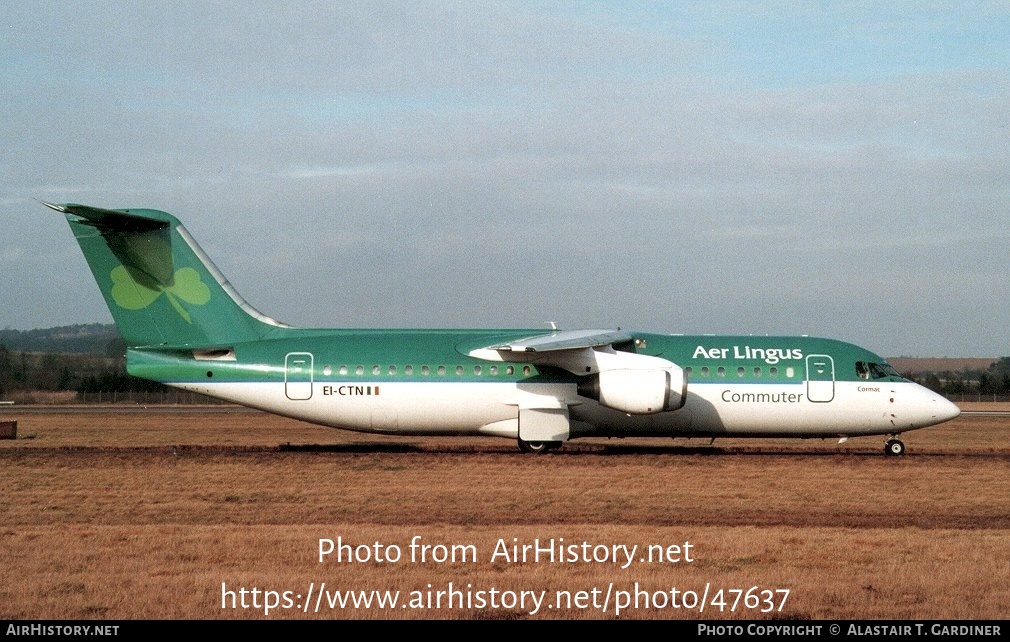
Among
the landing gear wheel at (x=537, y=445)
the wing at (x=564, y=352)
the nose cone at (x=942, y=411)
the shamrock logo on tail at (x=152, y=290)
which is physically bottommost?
the landing gear wheel at (x=537, y=445)

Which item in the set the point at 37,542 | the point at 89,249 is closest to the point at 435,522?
the point at 37,542

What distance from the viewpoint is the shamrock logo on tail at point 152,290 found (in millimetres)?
27891

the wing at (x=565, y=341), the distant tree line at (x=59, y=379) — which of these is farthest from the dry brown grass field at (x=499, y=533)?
the distant tree line at (x=59, y=379)

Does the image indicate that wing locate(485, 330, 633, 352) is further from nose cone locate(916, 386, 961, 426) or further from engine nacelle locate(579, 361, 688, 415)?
nose cone locate(916, 386, 961, 426)

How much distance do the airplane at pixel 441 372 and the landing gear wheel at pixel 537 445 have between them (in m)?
0.04

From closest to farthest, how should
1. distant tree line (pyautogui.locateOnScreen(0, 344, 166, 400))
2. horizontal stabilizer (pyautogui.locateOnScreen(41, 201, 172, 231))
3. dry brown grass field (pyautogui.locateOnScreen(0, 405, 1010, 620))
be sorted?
dry brown grass field (pyautogui.locateOnScreen(0, 405, 1010, 620)) → horizontal stabilizer (pyautogui.locateOnScreen(41, 201, 172, 231)) → distant tree line (pyautogui.locateOnScreen(0, 344, 166, 400))

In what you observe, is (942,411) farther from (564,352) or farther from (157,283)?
(157,283)

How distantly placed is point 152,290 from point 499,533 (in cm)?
1542

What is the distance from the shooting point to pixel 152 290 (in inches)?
1102

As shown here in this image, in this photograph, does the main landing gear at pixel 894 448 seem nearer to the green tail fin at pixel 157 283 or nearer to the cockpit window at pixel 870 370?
the cockpit window at pixel 870 370

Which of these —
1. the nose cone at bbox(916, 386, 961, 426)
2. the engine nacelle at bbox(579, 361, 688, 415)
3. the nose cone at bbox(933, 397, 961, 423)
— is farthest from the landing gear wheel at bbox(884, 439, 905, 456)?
the engine nacelle at bbox(579, 361, 688, 415)

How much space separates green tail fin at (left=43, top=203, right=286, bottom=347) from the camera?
90.9 feet
